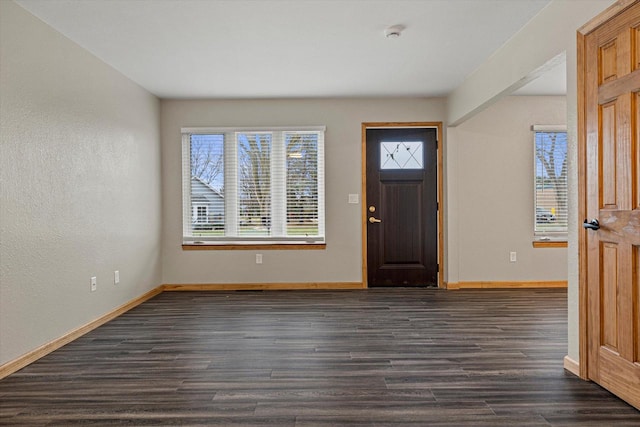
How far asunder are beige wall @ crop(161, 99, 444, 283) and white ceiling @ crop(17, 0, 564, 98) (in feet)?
1.85

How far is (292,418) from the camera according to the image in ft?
6.81

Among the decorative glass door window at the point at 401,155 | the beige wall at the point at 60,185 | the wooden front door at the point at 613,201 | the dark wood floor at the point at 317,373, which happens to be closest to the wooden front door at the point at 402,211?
the decorative glass door window at the point at 401,155

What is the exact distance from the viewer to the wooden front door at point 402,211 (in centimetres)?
547

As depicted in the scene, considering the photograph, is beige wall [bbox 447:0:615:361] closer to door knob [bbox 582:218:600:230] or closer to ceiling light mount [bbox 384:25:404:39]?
door knob [bbox 582:218:600:230]

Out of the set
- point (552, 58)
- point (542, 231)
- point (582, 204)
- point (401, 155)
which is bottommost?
point (542, 231)

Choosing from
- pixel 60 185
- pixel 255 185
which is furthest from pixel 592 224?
pixel 255 185

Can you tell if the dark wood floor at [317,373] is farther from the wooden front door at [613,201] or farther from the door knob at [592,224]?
the door knob at [592,224]

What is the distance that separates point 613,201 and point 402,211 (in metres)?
3.27

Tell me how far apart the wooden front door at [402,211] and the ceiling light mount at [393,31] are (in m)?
2.14

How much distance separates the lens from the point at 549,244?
538 centimetres

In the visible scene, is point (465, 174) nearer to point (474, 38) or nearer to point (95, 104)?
point (474, 38)

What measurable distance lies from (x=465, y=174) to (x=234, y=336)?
3.57 metres

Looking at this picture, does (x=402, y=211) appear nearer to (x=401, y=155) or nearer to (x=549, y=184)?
(x=401, y=155)

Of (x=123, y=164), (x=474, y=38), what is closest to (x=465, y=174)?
(x=474, y=38)
